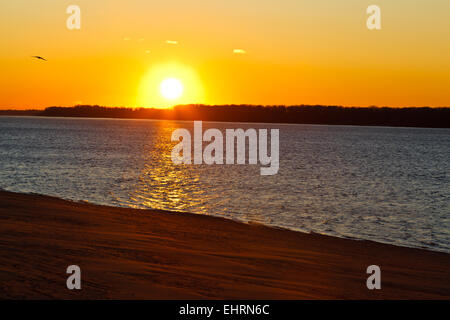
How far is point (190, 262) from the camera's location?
1095 centimetres

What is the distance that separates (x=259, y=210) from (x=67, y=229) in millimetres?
Answer: 12413

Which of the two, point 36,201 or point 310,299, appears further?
point 36,201

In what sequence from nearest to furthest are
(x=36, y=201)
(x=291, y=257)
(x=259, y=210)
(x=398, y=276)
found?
(x=398, y=276), (x=291, y=257), (x=36, y=201), (x=259, y=210)

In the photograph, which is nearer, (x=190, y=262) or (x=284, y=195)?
(x=190, y=262)

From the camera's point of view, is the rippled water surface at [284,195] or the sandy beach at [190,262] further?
the rippled water surface at [284,195]

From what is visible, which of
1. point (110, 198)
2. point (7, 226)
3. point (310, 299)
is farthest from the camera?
point (110, 198)

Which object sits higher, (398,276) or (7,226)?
(7,226)

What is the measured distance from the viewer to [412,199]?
32656 millimetres

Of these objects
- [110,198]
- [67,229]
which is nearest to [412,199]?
[110,198]

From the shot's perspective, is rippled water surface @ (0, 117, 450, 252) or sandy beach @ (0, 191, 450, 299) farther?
rippled water surface @ (0, 117, 450, 252)

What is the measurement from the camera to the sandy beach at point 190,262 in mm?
9008

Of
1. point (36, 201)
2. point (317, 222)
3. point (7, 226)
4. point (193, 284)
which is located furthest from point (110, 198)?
point (193, 284)

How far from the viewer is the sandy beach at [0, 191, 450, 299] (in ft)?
29.6
